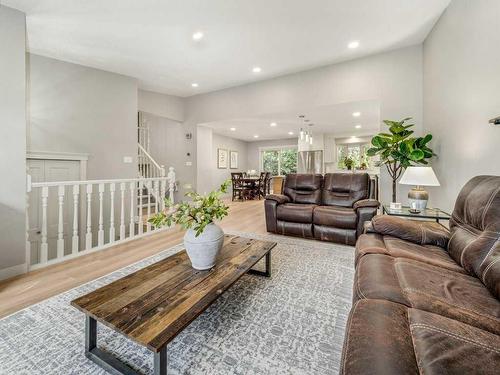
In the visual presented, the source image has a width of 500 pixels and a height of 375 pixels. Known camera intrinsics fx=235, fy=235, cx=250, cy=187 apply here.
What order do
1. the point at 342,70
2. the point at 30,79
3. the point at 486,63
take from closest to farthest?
the point at 486,63
the point at 30,79
the point at 342,70

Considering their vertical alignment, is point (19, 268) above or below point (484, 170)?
below

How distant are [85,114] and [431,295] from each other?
4889mm

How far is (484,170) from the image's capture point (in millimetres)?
2047

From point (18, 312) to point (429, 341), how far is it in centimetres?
240

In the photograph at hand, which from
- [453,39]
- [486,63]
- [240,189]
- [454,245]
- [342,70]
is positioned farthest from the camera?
[240,189]

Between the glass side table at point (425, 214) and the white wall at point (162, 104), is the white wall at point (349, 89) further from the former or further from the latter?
the glass side table at point (425, 214)

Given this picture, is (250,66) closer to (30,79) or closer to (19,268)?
(30,79)

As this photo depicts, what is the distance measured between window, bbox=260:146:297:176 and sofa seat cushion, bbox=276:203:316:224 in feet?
20.5

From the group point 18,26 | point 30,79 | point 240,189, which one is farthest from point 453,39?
point 240,189

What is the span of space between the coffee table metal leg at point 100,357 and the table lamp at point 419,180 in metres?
2.73

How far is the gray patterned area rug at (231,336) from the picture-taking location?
47.5 inches

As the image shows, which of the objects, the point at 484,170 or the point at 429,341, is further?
the point at 484,170

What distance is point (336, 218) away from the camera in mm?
3117

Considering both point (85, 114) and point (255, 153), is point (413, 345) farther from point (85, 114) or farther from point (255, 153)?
point (255, 153)
